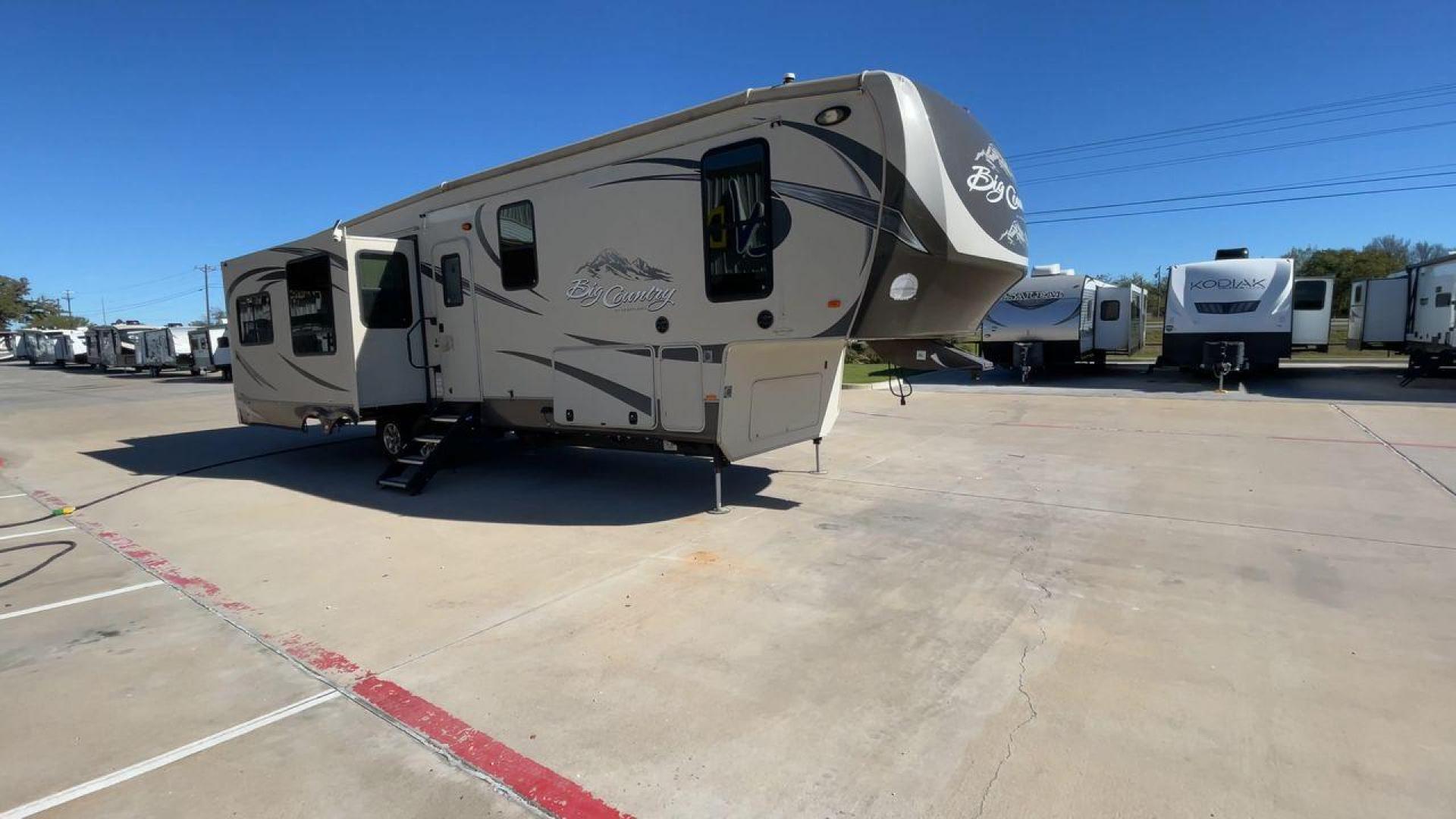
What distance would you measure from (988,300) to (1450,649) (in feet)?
11.8

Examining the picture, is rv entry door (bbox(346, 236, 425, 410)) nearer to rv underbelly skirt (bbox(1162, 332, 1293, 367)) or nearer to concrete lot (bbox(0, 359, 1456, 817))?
concrete lot (bbox(0, 359, 1456, 817))

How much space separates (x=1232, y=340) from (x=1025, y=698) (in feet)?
53.1

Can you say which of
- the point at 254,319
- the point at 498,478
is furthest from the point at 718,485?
the point at 254,319

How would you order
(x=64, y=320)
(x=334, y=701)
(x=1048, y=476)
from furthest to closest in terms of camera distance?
1. (x=64, y=320)
2. (x=1048, y=476)
3. (x=334, y=701)

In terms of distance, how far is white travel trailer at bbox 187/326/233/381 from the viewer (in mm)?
29270

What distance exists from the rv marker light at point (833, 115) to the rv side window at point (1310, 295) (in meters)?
16.5

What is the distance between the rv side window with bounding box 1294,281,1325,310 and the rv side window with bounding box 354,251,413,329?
18.8 metres

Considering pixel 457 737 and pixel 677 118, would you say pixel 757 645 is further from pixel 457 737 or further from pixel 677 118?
pixel 677 118

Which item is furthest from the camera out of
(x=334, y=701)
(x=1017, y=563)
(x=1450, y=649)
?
(x=1017, y=563)

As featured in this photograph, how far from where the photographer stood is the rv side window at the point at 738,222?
5.40m

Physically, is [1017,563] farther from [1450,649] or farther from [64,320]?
[64,320]

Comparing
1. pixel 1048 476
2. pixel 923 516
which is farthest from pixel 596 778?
pixel 1048 476

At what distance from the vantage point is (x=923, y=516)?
6.09m

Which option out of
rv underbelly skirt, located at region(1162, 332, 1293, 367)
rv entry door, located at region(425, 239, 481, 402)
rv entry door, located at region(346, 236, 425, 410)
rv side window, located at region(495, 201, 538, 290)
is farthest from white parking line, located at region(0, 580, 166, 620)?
rv underbelly skirt, located at region(1162, 332, 1293, 367)
